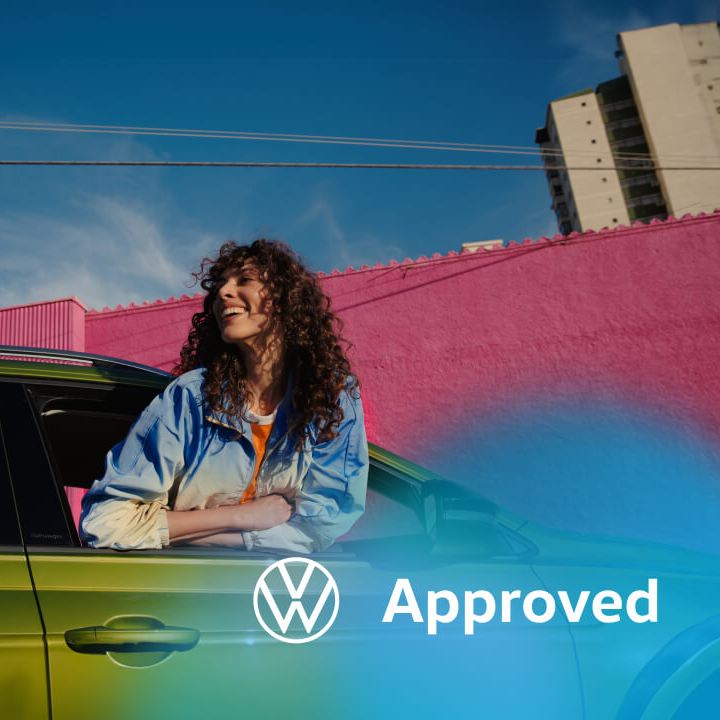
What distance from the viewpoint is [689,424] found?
26.9ft

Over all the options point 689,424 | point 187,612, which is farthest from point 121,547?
point 689,424

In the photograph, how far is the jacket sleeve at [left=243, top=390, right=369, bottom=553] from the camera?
6.03ft

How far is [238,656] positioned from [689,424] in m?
7.80

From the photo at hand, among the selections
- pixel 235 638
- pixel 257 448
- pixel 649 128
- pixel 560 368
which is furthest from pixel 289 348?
pixel 649 128

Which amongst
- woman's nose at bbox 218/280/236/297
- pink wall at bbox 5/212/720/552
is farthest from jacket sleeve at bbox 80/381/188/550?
pink wall at bbox 5/212/720/552

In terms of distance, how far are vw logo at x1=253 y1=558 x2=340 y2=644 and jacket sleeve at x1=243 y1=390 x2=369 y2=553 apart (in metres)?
0.13

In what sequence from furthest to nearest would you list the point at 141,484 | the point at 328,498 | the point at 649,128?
the point at 649,128 < the point at 328,498 < the point at 141,484

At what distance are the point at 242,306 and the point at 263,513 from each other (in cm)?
72

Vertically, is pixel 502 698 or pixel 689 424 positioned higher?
pixel 689 424

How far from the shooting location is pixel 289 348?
236cm

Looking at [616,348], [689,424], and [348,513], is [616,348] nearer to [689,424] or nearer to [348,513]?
[689,424]

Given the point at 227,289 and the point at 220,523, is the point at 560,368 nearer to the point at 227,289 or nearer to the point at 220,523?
the point at 227,289

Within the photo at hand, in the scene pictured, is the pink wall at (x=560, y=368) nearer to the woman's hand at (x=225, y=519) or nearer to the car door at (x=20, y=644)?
the woman's hand at (x=225, y=519)

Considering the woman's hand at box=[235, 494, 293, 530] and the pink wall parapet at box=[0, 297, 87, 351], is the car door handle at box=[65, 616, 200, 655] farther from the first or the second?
the pink wall parapet at box=[0, 297, 87, 351]
